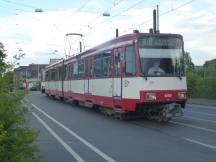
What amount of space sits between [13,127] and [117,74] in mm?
12239

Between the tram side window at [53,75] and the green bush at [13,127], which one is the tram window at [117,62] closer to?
the green bush at [13,127]

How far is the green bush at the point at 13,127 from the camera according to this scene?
763cm

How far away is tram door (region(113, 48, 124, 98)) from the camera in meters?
19.6

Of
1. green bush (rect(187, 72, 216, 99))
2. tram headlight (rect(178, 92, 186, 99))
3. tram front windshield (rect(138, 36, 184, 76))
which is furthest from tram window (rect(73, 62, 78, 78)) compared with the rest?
green bush (rect(187, 72, 216, 99))

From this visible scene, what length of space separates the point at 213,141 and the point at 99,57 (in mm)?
10442

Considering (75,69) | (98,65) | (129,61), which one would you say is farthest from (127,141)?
(75,69)

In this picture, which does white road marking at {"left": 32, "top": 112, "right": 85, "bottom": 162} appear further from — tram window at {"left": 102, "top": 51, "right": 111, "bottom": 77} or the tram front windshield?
the tram front windshield

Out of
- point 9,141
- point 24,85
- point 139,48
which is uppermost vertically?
point 139,48

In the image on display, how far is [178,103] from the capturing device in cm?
1908

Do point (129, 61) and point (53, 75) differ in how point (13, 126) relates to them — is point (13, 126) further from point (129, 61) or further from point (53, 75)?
point (53, 75)

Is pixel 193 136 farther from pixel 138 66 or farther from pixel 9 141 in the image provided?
pixel 9 141

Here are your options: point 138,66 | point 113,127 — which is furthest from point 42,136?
point 138,66

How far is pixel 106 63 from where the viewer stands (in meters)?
21.8

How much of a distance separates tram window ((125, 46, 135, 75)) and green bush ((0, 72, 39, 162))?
34.7 feet
